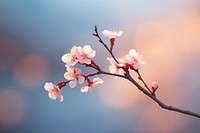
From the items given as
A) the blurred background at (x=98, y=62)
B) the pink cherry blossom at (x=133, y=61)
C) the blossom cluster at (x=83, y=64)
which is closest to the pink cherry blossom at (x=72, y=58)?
the blossom cluster at (x=83, y=64)

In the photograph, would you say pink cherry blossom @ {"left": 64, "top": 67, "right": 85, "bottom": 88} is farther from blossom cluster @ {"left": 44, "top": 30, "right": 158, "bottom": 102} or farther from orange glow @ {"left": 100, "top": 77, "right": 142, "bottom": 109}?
orange glow @ {"left": 100, "top": 77, "right": 142, "bottom": 109}

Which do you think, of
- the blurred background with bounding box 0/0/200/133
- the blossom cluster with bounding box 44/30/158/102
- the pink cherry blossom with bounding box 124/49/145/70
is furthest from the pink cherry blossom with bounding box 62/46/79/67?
the blurred background with bounding box 0/0/200/133

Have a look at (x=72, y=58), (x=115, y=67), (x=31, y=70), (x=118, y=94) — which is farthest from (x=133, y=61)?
(x=31, y=70)

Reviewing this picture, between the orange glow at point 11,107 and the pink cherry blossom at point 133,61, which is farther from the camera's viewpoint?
the orange glow at point 11,107

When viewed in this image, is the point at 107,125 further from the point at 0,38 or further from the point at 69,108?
the point at 0,38

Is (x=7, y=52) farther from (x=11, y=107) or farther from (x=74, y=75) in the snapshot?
(x=74, y=75)

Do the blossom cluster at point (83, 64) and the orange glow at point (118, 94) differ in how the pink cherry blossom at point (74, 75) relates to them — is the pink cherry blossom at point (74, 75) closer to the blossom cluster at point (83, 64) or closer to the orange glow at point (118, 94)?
the blossom cluster at point (83, 64)
